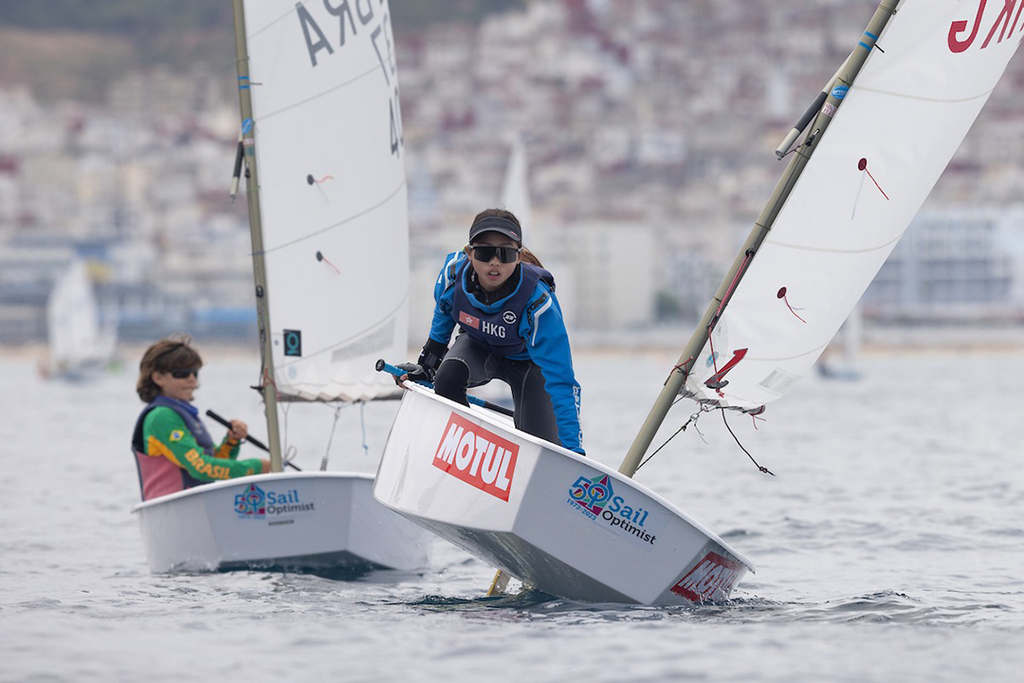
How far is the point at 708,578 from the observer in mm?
6512

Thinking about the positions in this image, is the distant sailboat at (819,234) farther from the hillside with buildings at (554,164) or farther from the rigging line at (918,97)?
the hillside with buildings at (554,164)

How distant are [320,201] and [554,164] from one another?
145110 millimetres

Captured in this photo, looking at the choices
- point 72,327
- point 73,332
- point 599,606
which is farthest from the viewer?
point 73,332

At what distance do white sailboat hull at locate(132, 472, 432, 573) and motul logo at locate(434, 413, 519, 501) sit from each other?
1.69m

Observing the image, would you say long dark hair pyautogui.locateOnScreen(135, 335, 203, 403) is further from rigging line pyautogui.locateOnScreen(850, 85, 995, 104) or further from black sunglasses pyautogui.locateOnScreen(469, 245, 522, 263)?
rigging line pyautogui.locateOnScreen(850, 85, 995, 104)

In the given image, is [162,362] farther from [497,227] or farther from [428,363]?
[497,227]

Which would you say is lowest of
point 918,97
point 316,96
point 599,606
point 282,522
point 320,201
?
point 599,606

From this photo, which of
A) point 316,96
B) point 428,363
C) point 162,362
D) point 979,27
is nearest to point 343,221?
point 316,96

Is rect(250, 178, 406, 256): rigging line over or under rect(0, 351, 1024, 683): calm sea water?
over

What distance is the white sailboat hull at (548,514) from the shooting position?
20.0 ft

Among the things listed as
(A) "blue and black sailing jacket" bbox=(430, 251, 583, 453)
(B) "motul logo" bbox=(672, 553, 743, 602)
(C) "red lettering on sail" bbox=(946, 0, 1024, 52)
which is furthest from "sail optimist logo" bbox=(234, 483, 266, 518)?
(C) "red lettering on sail" bbox=(946, 0, 1024, 52)

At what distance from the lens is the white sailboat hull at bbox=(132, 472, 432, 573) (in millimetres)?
7914

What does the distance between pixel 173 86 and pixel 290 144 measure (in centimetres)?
17957

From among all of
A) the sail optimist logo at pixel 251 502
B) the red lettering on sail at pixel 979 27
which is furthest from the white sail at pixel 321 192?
the red lettering on sail at pixel 979 27
